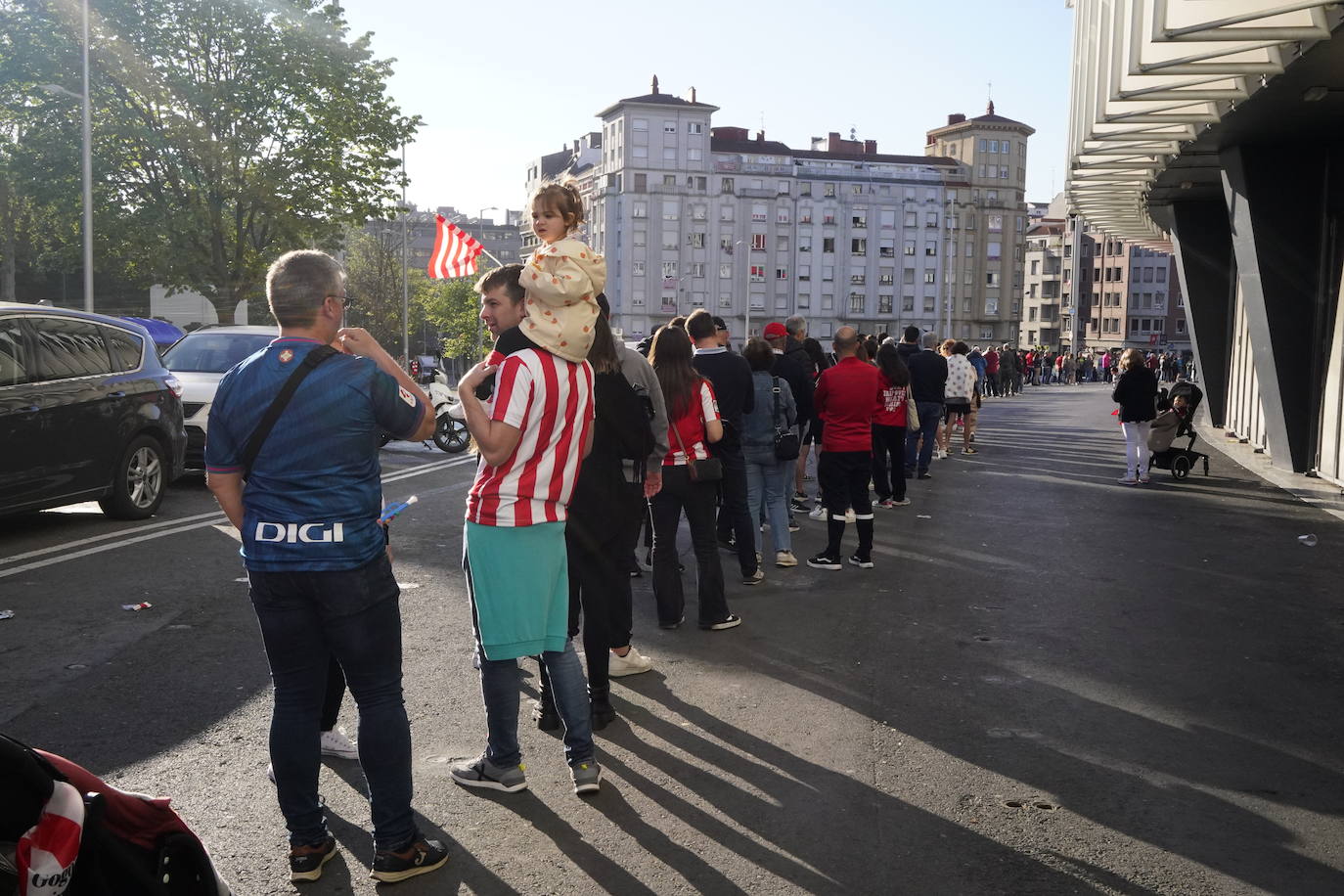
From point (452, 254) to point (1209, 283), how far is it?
18415 mm

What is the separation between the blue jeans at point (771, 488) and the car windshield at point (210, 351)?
8.29m

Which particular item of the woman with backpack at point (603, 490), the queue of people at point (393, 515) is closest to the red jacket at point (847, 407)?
the queue of people at point (393, 515)

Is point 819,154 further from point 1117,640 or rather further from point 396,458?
point 1117,640

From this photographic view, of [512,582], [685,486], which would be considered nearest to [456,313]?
[685,486]

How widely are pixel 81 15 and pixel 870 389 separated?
2999cm

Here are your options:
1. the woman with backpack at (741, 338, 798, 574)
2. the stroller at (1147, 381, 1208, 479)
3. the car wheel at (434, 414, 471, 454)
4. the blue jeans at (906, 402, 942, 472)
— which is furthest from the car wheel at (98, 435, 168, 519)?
the stroller at (1147, 381, 1208, 479)

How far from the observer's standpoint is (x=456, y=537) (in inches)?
440

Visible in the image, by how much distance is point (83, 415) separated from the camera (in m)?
10.7

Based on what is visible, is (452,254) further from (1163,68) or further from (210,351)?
(1163,68)

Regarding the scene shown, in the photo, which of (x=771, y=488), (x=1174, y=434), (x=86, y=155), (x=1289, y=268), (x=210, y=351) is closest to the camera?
(x=771, y=488)

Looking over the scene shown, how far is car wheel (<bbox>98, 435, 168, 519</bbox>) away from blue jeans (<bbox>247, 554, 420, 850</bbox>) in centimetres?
818

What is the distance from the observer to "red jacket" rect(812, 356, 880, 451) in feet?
31.9

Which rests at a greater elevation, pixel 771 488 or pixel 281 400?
pixel 281 400

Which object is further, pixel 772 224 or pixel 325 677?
pixel 772 224
